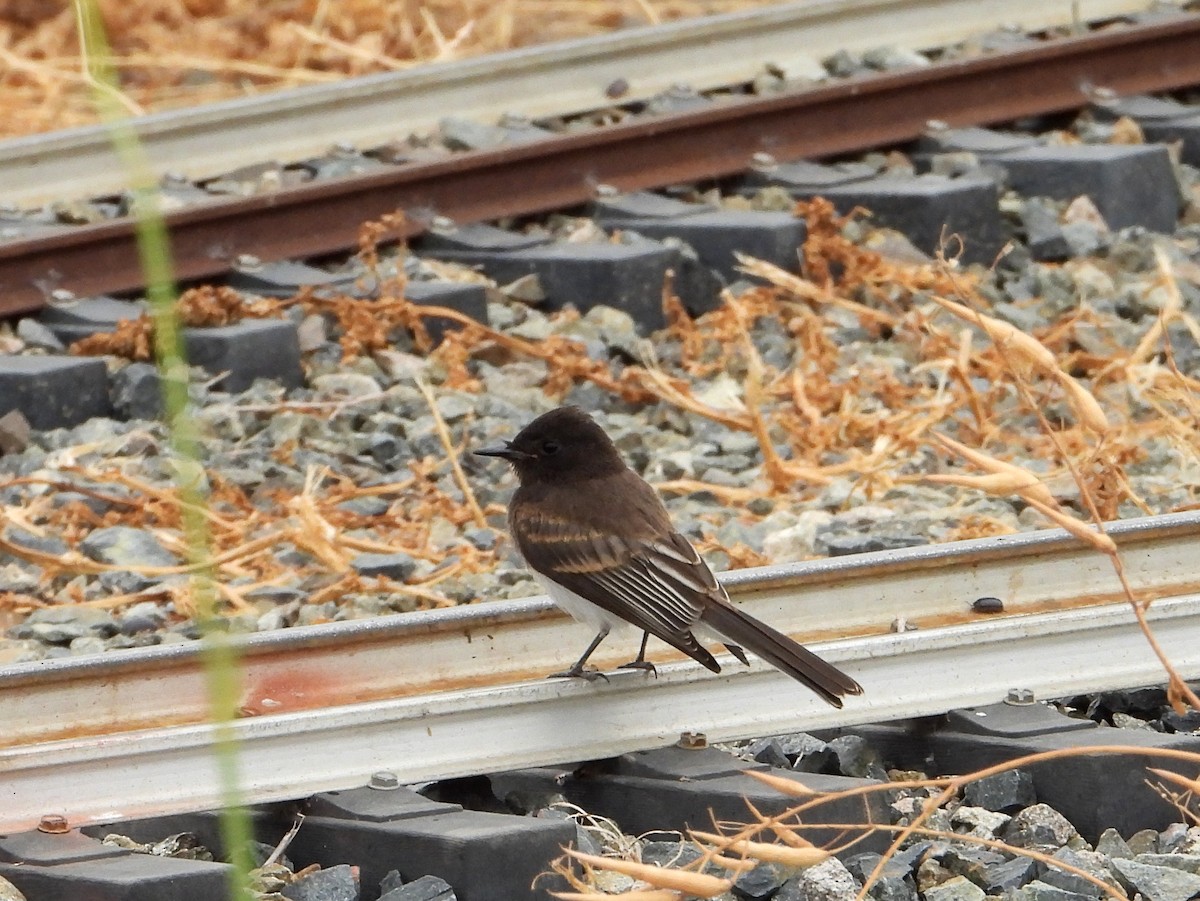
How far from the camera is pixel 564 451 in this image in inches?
206

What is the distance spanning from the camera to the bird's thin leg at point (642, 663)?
14.7ft

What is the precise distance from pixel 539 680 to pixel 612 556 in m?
0.46

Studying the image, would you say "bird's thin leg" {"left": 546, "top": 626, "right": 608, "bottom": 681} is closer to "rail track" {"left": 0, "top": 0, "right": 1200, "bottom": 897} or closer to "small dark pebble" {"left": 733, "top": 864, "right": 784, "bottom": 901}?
"rail track" {"left": 0, "top": 0, "right": 1200, "bottom": 897}

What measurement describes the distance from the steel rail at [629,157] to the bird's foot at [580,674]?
332 cm

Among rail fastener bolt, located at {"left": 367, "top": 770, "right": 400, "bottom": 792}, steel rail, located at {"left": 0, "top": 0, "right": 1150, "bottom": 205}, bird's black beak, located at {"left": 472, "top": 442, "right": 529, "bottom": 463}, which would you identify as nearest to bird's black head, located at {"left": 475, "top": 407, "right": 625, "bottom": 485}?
bird's black beak, located at {"left": 472, "top": 442, "right": 529, "bottom": 463}

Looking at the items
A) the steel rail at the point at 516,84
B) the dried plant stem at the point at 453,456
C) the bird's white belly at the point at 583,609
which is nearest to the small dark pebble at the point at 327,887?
the bird's white belly at the point at 583,609

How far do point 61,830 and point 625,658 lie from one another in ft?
4.90

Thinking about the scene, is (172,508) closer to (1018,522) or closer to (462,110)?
(1018,522)

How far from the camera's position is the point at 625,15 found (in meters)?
12.0

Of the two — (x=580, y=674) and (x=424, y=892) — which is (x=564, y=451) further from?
(x=424, y=892)

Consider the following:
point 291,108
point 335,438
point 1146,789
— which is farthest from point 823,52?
point 1146,789

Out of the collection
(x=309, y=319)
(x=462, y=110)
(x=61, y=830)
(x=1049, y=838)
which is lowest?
(x=1049, y=838)

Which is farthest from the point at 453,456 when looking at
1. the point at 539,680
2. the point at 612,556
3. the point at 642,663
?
the point at 539,680

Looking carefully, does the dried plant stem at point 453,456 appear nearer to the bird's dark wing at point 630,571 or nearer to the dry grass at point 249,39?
the bird's dark wing at point 630,571
